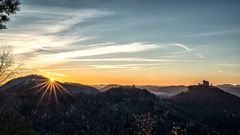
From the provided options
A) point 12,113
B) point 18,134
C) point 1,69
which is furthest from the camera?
point 12,113

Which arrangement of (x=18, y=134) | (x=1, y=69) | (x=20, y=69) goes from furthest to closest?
(x=18, y=134)
(x=20, y=69)
(x=1, y=69)

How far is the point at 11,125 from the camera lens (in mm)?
33094

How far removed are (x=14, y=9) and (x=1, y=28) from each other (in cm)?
162

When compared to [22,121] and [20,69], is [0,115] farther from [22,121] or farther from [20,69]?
[20,69]

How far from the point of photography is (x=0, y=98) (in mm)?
33594

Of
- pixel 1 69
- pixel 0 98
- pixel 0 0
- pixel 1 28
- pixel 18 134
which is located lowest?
pixel 18 134

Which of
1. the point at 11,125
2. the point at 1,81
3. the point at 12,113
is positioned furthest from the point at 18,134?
the point at 1,81

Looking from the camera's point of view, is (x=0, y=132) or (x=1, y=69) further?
(x=0, y=132)

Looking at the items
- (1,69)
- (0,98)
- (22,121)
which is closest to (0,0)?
(1,69)

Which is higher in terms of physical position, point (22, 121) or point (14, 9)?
point (14, 9)

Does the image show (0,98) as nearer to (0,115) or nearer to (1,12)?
Answer: (0,115)

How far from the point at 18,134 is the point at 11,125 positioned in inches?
43.7

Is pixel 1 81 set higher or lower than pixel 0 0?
lower

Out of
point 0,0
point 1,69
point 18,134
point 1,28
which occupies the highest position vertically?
point 0,0
